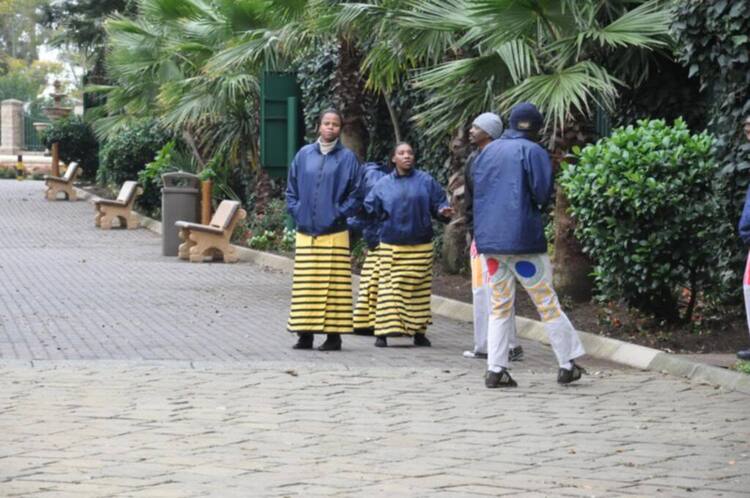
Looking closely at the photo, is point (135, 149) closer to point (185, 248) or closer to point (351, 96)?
point (185, 248)

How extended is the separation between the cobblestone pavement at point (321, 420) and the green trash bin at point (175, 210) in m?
8.55

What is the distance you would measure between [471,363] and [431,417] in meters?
2.53

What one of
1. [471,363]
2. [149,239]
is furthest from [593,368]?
[149,239]

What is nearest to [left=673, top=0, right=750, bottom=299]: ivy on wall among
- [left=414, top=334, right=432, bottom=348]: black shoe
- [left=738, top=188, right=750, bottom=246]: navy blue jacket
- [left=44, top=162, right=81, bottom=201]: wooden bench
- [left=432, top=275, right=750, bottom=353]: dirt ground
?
[left=432, top=275, right=750, bottom=353]: dirt ground

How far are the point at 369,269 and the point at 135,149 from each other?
67.1 ft

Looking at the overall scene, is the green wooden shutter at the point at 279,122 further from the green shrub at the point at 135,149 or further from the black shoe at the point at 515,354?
the black shoe at the point at 515,354

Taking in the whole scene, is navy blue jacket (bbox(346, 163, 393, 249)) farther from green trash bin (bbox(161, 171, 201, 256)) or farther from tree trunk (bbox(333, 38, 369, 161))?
green trash bin (bbox(161, 171, 201, 256))

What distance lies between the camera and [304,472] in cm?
701

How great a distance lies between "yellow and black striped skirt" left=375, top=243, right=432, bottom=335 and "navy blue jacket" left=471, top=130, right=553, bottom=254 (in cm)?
254

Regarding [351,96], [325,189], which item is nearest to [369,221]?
[325,189]

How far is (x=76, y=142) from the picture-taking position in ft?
139

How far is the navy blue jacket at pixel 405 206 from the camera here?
12.3m

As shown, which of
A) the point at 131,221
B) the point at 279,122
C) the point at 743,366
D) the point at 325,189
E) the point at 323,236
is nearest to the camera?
the point at 743,366

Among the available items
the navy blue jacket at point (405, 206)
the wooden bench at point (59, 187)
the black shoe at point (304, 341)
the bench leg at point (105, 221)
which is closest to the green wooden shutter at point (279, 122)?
the bench leg at point (105, 221)
